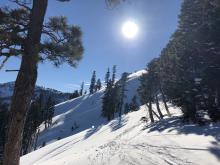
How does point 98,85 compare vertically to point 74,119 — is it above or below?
above

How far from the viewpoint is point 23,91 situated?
7473 mm

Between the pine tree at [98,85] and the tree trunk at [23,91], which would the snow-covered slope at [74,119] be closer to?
the pine tree at [98,85]

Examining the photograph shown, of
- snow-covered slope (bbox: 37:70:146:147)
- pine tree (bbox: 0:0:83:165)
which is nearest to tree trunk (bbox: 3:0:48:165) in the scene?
pine tree (bbox: 0:0:83:165)

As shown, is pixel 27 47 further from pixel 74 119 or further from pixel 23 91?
pixel 74 119

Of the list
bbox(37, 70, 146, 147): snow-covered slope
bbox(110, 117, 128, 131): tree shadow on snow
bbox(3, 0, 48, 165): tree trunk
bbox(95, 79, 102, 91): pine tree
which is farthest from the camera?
bbox(95, 79, 102, 91): pine tree

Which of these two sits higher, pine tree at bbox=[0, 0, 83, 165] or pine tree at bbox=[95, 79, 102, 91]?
pine tree at bbox=[95, 79, 102, 91]

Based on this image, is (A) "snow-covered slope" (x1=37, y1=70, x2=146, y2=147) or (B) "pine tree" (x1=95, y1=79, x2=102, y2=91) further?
(B) "pine tree" (x1=95, y1=79, x2=102, y2=91)

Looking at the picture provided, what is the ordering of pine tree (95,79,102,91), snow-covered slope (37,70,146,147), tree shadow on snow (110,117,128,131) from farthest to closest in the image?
pine tree (95,79,102,91)
snow-covered slope (37,70,146,147)
tree shadow on snow (110,117,128,131)

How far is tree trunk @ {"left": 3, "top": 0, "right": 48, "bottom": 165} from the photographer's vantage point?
7.36 m

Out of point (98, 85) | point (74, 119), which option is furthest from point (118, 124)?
point (98, 85)

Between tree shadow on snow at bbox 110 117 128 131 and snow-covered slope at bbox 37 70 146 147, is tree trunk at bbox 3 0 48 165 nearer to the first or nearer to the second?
tree shadow on snow at bbox 110 117 128 131

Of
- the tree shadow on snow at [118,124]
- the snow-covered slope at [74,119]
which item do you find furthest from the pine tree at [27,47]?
the snow-covered slope at [74,119]

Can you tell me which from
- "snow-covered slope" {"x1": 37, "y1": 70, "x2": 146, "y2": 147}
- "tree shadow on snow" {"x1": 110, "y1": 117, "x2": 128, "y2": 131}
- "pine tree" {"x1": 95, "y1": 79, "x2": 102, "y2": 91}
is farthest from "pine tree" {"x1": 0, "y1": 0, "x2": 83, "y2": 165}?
"pine tree" {"x1": 95, "y1": 79, "x2": 102, "y2": 91}

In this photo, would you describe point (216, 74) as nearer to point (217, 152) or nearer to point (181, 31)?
point (181, 31)
